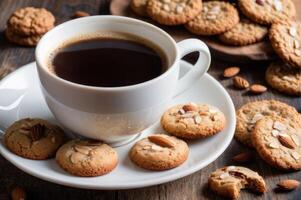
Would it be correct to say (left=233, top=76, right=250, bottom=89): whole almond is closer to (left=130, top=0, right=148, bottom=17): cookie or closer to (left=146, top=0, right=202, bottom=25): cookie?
(left=146, top=0, right=202, bottom=25): cookie

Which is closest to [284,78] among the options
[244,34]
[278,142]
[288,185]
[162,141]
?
[244,34]

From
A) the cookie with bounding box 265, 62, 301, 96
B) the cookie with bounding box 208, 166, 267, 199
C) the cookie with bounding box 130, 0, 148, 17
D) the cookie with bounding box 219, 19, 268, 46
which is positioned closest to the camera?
the cookie with bounding box 208, 166, 267, 199

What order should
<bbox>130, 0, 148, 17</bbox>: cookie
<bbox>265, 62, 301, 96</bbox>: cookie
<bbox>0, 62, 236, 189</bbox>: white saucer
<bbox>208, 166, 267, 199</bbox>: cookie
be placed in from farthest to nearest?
<bbox>130, 0, 148, 17</bbox>: cookie < <bbox>265, 62, 301, 96</bbox>: cookie < <bbox>208, 166, 267, 199</bbox>: cookie < <bbox>0, 62, 236, 189</bbox>: white saucer

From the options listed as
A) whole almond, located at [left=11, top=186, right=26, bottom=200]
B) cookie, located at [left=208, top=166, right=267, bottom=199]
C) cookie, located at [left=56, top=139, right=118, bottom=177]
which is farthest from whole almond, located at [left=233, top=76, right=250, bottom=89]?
whole almond, located at [left=11, top=186, right=26, bottom=200]

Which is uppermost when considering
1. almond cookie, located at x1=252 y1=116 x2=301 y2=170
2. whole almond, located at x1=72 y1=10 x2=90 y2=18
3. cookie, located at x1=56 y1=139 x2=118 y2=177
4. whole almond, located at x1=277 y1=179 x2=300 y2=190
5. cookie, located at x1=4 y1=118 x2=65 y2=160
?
cookie, located at x1=56 y1=139 x2=118 y2=177

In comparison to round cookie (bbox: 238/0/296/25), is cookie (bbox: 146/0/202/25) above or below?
below

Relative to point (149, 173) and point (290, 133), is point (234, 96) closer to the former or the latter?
point (290, 133)

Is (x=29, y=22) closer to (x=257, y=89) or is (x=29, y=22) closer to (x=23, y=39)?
(x=23, y=39)
